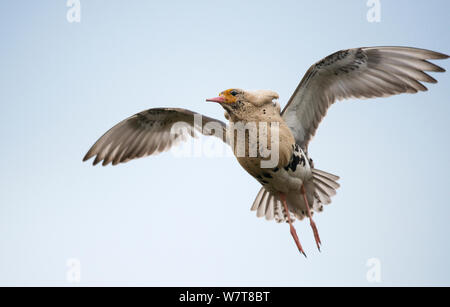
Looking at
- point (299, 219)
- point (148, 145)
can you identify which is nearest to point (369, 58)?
point (299, 219)

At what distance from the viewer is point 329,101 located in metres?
6.30

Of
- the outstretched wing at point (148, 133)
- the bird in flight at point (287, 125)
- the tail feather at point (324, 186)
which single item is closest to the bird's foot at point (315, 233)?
the bird in flight at point (287, 125)

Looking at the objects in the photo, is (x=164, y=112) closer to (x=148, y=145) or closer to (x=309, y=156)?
(x=148, y=145)

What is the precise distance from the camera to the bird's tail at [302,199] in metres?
6.45

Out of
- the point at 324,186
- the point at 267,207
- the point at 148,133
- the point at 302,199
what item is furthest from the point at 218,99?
the point at 267,207

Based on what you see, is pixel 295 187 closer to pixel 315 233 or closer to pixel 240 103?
pixel 315 233

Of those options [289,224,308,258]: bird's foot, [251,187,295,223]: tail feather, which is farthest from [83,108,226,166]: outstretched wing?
[289,224,308,258]: bird's foot

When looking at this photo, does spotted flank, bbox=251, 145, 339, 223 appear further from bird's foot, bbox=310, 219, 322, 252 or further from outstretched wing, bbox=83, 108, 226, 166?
outstretched wing, bbox=83, 108, 226, 166

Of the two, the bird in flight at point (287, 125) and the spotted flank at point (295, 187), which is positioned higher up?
the bird in flight at point (287, 125)

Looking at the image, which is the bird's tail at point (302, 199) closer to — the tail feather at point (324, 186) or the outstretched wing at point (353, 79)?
the tail feather at point (324, 186)

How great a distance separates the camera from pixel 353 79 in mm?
6195

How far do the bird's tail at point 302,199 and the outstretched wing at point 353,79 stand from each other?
2.18ft

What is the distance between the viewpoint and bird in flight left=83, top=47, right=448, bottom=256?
509 cm

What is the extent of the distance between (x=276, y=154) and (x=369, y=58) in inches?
78.5
